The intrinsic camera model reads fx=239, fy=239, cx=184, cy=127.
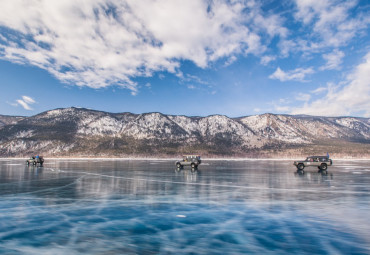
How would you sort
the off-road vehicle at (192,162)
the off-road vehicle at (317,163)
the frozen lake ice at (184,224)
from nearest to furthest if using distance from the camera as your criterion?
the frozen lake ice at (184,224) < the off-road vehicle at (317,163) < the off-road vehicle at (192,162)

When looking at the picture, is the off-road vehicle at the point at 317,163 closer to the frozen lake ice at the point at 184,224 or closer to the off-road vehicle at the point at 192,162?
the off-road vehicle at the point at 192,162

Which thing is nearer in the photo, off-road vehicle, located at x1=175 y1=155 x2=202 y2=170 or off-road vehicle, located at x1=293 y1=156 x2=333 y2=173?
off-road vehicle, located at x1=293 y1=156 x2=333 y2=173

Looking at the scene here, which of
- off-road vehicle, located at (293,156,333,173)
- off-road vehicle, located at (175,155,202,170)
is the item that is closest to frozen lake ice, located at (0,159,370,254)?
off-road vehicle, located at (293,156,333,173)

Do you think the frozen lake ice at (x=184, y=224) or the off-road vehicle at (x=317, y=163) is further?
the off-road vehicle at (x=317, y=163)

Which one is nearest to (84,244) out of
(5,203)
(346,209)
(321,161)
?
(5,203)

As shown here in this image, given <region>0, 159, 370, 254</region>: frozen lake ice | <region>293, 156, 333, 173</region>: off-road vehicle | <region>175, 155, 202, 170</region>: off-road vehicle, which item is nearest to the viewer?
<region>0, 159, 370, 254</region>: frozen lake ice

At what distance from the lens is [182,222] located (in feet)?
33.7

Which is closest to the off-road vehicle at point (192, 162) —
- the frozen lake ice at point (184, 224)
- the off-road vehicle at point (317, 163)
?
the off-road vehicle at point (317, 163)

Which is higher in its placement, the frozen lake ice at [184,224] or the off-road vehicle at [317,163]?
the off-road vehicle at [317,163]

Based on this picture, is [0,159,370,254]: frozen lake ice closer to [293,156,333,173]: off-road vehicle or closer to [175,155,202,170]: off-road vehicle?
[293,156,333,173]: off-road vehicle

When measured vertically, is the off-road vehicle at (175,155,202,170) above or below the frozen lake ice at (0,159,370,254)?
above

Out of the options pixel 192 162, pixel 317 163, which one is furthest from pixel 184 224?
pixel 317 163

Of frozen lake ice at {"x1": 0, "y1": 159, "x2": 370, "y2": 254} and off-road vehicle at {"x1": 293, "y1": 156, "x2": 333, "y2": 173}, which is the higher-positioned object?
off-road vehicle at {"x1": 293, "y1": 156, "x2": 333, "y2": 173}

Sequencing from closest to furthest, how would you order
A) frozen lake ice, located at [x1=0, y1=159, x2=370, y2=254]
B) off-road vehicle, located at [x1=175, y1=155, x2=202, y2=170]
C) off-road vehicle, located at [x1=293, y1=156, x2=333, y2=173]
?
frozen lake ice, located at [x1=0, y1=159, x2=370, y2=254]
off-road vehicle, located at [x1=293, y1=156, x2=333, y2=173]
off-road vehicle, located at [x1=175, y1=155, x2=202, y2=170]
